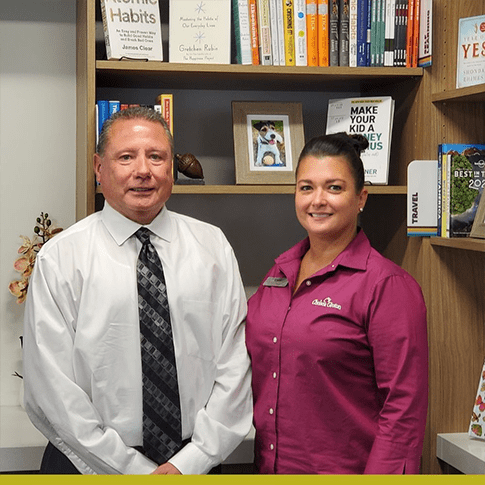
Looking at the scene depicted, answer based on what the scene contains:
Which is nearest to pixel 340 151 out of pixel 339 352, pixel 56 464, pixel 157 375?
pixel 339 352

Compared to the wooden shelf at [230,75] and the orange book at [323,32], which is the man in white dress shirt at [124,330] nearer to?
the wooden shelf at [230,75]

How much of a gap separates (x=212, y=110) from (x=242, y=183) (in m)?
0.44

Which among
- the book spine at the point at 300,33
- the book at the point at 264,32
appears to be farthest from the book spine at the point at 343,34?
the book at the point at 264,32

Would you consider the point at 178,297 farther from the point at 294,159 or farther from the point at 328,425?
the point at 294,159

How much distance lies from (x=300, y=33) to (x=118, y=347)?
1159 millimetres

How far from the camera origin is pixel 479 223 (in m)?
2.08

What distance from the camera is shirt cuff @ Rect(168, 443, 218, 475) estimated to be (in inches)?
67.0

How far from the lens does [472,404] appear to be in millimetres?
2287

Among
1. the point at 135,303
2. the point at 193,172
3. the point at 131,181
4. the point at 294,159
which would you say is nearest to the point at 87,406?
the point at 135,303

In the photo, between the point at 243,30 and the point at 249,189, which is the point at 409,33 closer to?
the point at 243,30

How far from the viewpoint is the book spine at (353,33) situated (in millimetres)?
2275

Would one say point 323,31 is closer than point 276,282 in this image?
No

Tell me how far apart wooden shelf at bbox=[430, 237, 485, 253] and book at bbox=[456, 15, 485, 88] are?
1.51 ft

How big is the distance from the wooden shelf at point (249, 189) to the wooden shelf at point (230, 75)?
349mm
